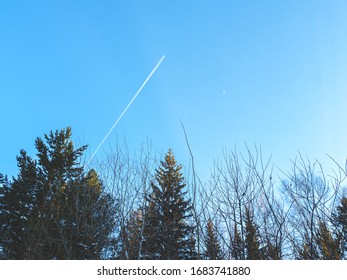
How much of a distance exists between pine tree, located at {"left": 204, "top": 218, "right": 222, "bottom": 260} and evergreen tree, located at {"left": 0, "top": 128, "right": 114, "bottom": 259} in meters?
2.34

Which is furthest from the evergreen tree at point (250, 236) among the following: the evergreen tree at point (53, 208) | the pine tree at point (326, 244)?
the evergreen tree at point (53, 208)

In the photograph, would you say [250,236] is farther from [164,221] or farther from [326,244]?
[164,221]

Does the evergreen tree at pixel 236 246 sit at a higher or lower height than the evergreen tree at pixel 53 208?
lower

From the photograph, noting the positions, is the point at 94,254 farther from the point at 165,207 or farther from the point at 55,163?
the point at 55,163

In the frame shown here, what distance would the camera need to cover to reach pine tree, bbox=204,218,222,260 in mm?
4833

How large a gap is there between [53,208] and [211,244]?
5.57 metres

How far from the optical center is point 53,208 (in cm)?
839

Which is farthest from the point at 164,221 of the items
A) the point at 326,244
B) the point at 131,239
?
the point at 326,244

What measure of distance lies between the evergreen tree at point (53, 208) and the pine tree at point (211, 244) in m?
2.34

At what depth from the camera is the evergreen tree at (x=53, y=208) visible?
21.1ft

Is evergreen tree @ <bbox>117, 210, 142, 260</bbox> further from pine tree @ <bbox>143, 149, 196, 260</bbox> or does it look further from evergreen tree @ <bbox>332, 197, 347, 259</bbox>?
evergreen tree @ <bbox>332, 197, 347, 259</bbox>

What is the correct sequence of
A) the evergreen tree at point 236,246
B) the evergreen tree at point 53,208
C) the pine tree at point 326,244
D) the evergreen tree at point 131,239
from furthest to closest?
A: the evergreen tree at point 53,208
the evergreen tree at point 131,239
the evergreen tree at point 236,246
the pine tree at point 326,244

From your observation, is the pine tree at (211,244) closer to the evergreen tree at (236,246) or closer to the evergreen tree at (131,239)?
the evergreen tree at (236,246)
